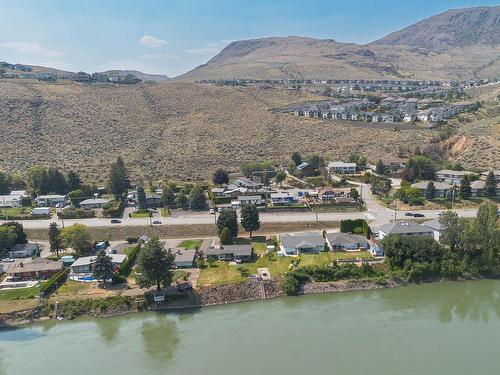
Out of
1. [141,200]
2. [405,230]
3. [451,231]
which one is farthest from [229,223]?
Answer: [451,231]

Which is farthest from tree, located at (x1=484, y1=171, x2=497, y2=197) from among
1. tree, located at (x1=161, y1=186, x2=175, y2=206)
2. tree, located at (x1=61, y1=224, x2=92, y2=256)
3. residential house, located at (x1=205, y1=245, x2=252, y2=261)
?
tree, located at (x1=61, y1=224, x2=92, y2=256)

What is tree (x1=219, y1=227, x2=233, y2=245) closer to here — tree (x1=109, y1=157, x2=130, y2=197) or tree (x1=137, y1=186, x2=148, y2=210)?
tree (x1=137, y1=186, x2=148, y2=210)

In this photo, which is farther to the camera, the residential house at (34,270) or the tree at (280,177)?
the tree at (280,177)

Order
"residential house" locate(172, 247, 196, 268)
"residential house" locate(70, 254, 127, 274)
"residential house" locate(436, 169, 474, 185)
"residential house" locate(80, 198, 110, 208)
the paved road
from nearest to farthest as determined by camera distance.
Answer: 1. "residential house" locate(70, 254, 127, 274)
2. "residential house" locate(172, 247, 196, 268)
3. the paved road
4. "residential house" locate(80, 198, 110, 208)
5. "residential house" locate(436, 169, 474, 185)

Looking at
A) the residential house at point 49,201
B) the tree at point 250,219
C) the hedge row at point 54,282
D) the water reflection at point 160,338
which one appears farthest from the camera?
the residential house at point 49,201

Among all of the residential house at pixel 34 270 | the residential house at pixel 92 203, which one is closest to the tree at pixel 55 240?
the residential house at pixel 34 270

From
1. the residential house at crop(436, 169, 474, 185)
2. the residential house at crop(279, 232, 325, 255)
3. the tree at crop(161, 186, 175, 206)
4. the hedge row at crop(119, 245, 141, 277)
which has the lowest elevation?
the hedge row at crop(119, 245, 141, 277)

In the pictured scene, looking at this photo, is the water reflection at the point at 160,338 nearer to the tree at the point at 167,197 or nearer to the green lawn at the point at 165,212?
the green lawn at the point at 165,212

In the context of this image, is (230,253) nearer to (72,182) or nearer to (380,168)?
(72,182)
